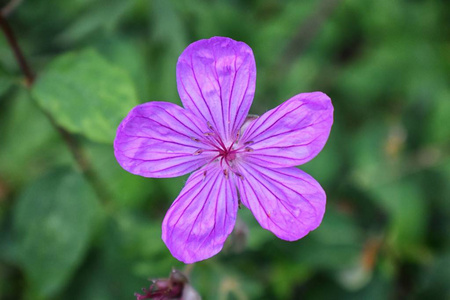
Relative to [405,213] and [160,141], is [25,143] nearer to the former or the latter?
[160,141]

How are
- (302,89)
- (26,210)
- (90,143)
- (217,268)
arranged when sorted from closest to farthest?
(26,210), (217,268), (90,143), (302,89)

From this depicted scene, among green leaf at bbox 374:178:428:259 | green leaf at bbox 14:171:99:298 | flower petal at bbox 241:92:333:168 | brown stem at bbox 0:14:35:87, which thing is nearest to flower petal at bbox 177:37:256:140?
flower petal at bbox 241:92:333:168

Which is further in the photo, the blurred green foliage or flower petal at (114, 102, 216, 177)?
the blurred green foliage

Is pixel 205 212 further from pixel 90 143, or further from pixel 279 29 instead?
pixel 279 29

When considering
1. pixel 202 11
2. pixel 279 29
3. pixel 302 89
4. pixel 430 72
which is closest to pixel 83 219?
pixel 202 11

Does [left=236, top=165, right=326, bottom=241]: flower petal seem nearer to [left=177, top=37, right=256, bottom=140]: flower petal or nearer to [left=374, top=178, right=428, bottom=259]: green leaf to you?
[left=177, top=37, right=256, bottom=140]: flower petal

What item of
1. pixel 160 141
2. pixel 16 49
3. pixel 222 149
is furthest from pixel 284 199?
pixel 16 49
